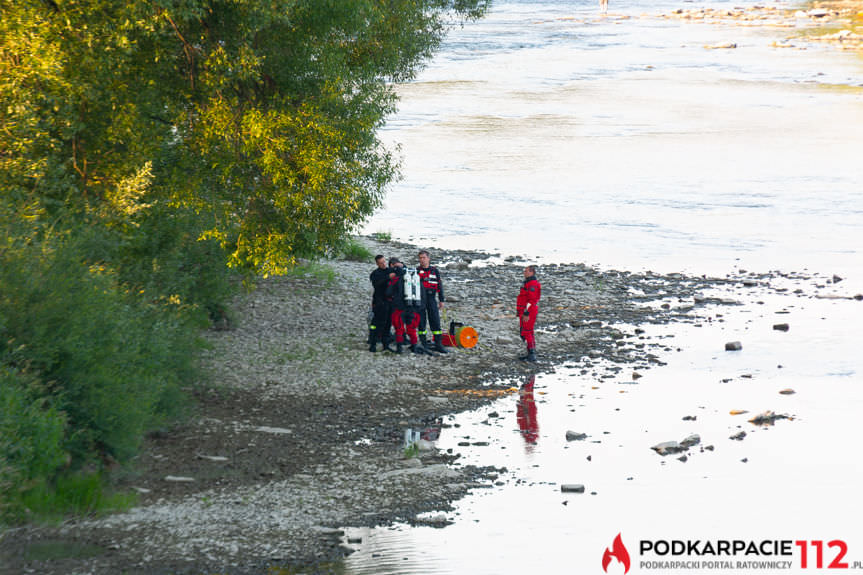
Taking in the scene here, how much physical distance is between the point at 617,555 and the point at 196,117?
11666 millimetres

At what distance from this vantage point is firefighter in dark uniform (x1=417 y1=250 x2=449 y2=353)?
857 inches

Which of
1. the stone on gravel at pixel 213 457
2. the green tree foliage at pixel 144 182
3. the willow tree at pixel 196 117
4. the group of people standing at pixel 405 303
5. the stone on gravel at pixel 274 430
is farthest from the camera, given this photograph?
the group of people standing at pixel 405 303

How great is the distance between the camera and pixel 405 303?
21625 mm

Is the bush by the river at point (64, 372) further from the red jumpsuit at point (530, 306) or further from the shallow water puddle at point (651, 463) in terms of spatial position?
the red jumpsuit at point (530, 306)

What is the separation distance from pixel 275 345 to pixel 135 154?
576 cm

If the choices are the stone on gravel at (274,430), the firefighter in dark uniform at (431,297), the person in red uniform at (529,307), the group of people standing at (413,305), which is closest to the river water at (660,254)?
the person in red uniform at (529,307)

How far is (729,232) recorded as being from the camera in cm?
4100

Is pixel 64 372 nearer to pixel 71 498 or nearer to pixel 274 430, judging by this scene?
pixel 71 498

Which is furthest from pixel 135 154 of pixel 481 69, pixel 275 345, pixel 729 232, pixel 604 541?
pixel 481 69

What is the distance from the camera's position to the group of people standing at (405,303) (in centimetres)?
2159

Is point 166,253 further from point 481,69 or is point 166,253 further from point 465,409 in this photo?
point 481,69

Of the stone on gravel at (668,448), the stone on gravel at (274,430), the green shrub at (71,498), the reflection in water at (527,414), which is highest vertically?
the green shrub at (71,498)

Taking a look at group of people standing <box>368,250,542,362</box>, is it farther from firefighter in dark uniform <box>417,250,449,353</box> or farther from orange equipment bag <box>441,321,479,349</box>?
orange equipment bag <box>441,321,479,349</box>

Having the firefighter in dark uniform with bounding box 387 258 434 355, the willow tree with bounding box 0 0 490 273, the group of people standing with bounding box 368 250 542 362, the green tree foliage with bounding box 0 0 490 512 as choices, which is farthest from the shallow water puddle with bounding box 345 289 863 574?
the willow tree with bounding box 0 0 490 273
